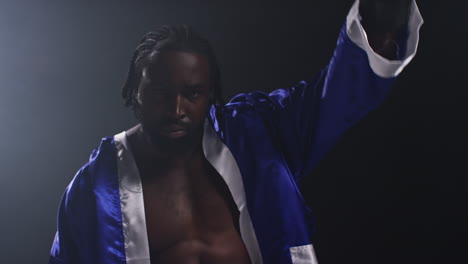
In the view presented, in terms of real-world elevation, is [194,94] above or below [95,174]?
above

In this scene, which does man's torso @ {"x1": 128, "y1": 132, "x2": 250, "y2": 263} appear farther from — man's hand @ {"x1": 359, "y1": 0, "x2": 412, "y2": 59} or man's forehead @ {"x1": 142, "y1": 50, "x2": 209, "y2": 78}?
man's hand @ {"x1": 359, "y1": 0, "x2": 412, "y2": 59}

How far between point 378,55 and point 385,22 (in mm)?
65

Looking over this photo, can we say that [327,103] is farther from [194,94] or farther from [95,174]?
[95,174]

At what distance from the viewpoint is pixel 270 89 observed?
4.43 ft

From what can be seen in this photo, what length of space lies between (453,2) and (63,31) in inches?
43.5

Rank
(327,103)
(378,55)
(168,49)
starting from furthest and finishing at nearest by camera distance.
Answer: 1. (168,49)
2. (327,103)
3. (378,55)

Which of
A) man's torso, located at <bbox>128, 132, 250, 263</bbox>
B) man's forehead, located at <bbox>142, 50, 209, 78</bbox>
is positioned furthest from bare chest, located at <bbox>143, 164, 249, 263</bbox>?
man's forehead, located at <bbox>142, 50, 209, 78</bbox>

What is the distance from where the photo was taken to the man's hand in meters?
0.76

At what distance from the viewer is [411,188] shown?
4.14 feet

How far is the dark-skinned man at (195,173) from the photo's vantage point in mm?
943

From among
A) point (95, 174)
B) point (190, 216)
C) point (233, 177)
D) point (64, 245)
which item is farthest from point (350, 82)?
point (64, 245)

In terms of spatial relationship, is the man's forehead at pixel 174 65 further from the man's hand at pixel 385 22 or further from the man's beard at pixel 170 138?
the man's hand at pixel 385 22

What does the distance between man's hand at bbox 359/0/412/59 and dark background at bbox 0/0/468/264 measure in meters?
0.54

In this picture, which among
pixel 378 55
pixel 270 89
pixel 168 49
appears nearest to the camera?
pixel 378 55
